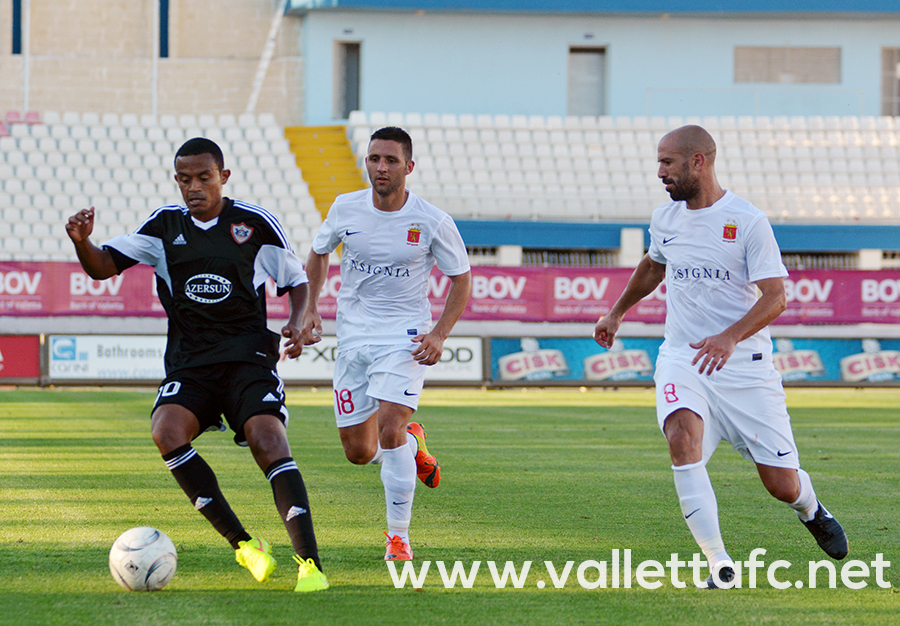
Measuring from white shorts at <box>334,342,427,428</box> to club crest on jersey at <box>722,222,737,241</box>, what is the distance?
69.2 inches

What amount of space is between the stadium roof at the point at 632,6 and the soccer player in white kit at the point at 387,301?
26.1 m

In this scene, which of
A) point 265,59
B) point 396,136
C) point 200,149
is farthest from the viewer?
point 265,59

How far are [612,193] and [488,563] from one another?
24163 mm

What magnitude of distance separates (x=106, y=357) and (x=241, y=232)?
15.9 m

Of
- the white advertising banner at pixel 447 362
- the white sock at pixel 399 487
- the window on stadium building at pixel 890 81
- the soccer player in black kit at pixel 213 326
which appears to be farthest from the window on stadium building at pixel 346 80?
the soccer player in black kit at pixel 213 326

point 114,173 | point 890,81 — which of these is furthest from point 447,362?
point 890,81

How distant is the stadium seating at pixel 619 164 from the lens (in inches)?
1112

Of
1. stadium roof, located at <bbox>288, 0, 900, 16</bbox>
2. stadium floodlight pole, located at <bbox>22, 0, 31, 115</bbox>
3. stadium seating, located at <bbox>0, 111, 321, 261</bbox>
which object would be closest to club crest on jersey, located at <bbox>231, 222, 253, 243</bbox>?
stadium seating, located at <bbox>0, 111, 321, 261</bbox>

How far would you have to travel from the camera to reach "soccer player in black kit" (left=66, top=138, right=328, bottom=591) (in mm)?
5035

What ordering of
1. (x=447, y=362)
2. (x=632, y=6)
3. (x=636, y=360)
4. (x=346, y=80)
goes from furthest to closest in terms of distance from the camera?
1. (x=346, y=80)
2. (x=632, y=6)
3. (x=636, y=360)
4. (x=447, y=362)

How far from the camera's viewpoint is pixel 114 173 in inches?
1075

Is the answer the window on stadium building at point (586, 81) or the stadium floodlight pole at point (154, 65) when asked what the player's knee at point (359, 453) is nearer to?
the stadium floodlight pole at point (154, 65)

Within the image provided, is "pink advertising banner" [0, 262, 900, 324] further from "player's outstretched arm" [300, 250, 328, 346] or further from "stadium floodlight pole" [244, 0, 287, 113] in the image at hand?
"player's outstretched arm" [300, 250, 328, 346]

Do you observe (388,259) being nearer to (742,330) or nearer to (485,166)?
(742,330)
